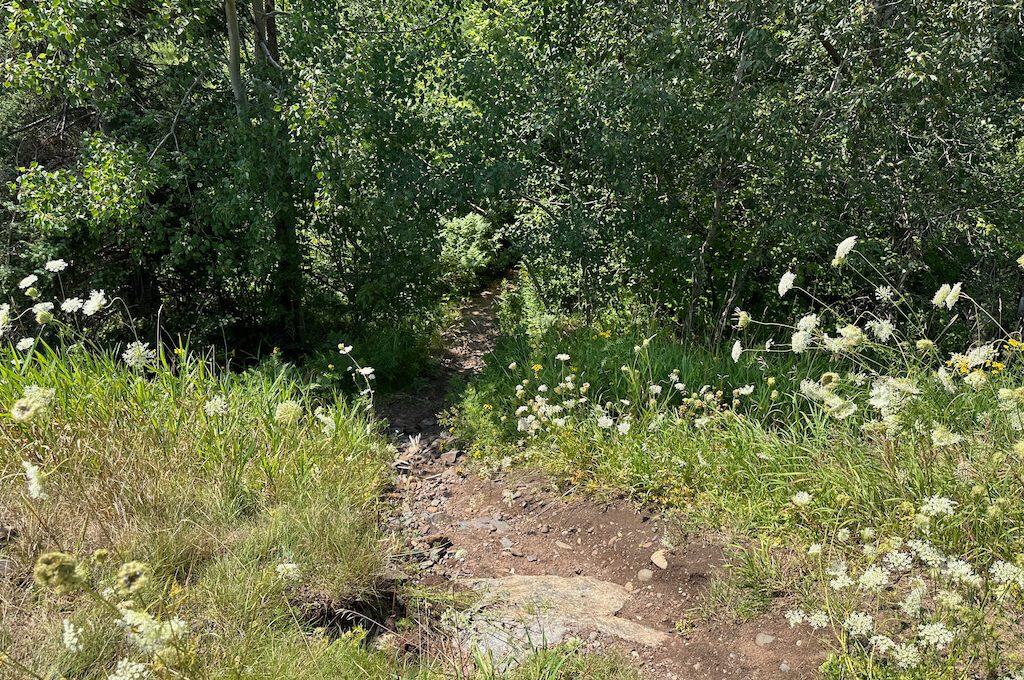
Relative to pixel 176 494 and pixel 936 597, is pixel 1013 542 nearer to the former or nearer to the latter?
pixel 936 597

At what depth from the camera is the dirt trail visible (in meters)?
2.78

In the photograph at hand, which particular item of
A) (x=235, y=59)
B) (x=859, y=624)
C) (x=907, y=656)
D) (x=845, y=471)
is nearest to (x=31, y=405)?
(x=859, y=624)

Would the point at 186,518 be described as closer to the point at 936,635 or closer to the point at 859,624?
the point at 859,624

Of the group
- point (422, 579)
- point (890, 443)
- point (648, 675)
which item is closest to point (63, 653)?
point (422, 579)

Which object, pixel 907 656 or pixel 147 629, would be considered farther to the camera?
pixel 907 656

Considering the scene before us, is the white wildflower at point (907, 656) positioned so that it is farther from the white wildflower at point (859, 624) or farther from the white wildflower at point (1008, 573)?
the white wildflower at point (1008, 573)

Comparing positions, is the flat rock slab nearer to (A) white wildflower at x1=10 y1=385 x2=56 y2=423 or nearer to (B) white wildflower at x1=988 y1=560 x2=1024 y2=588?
(B) white wildflower at x1=988 y1=560 x2=1024 y2=588

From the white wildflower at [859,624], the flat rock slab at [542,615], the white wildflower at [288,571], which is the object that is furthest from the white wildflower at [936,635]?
the white wildflower at [288,571]

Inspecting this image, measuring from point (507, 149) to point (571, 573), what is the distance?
3648mm

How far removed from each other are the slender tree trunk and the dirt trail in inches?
120

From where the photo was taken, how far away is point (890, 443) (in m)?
3.09

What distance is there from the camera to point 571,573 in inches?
137

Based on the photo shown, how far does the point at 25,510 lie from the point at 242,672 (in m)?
1.38

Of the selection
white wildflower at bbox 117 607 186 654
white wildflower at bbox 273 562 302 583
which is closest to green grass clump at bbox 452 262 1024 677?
white wildflower at bbox 273 562 302 583
